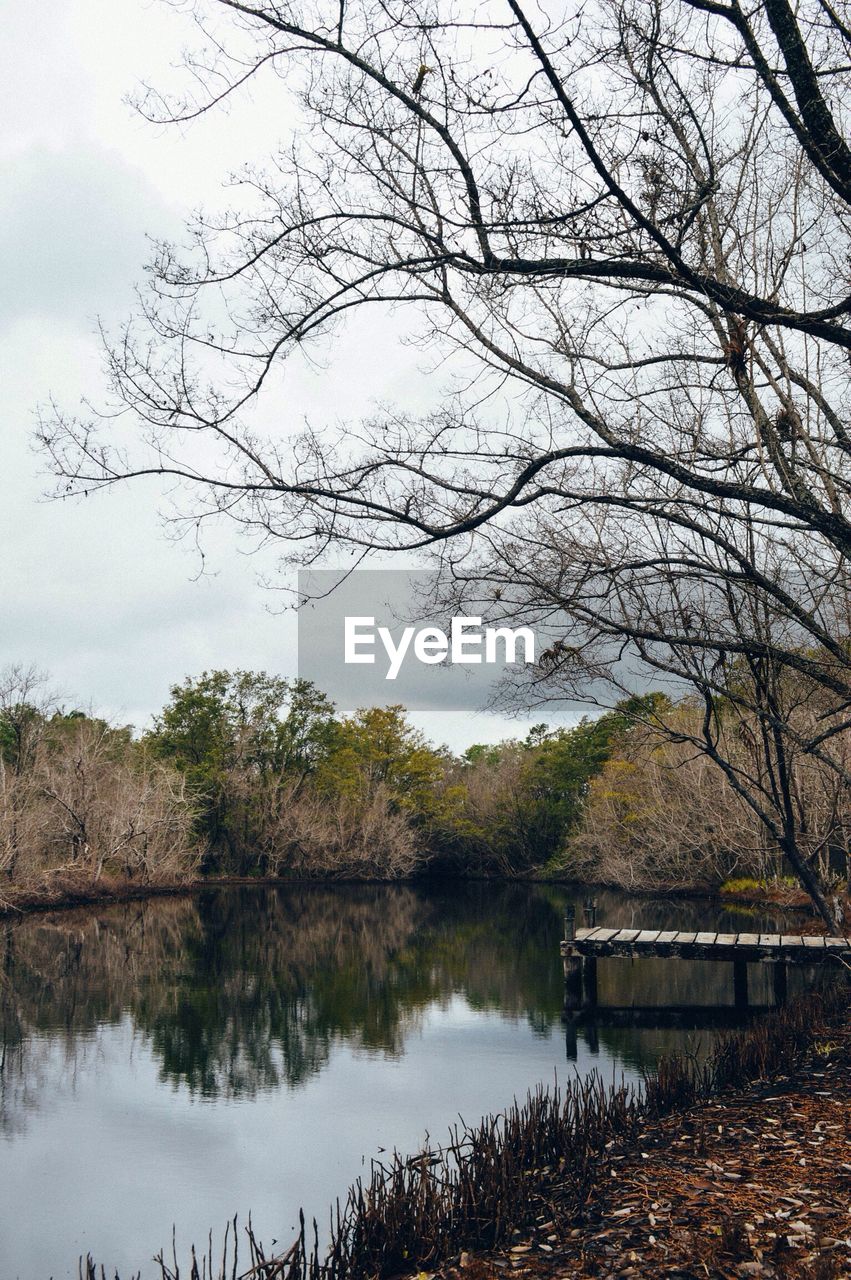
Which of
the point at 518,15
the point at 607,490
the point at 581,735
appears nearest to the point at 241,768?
the point at 581,735

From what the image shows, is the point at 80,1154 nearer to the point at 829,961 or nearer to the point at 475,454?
the point at 475,454

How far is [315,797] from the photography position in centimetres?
4731

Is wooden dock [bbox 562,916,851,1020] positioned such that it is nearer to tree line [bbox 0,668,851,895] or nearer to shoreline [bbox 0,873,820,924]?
shoreline [bbox 0,873,820,924]

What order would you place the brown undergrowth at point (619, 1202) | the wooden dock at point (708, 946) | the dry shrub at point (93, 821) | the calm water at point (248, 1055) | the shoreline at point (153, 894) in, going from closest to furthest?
the brown undergrowth at point (619, 1202) < the calm water at point (248, 1055) < the wooden dock at point (708, 946) < the shoreline at point (153, 894) < the dry shrub at point (93, 821)

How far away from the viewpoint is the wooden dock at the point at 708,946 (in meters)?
15.2

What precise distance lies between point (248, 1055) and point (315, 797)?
3240 centimetres

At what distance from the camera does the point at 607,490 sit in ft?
27.9

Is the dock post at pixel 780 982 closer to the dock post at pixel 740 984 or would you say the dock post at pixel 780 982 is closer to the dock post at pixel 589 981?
the dock post at pixel 740 984

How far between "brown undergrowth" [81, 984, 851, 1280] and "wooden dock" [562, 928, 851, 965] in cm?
756

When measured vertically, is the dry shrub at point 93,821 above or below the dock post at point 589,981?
above

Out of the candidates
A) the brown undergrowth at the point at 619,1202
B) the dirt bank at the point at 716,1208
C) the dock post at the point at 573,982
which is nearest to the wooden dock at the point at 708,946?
the dock post at the point at 573,982

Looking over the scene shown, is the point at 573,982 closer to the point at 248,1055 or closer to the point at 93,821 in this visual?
the point at 248,1055

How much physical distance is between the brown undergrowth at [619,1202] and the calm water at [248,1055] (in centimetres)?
178

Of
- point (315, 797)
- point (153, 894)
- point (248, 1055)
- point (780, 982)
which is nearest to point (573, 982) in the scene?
point (780, 982)
